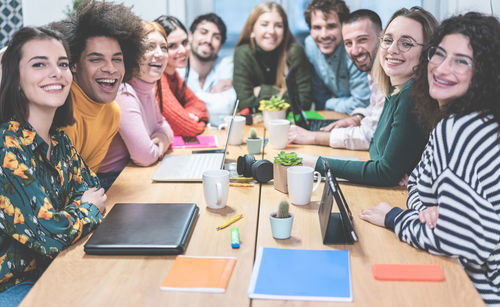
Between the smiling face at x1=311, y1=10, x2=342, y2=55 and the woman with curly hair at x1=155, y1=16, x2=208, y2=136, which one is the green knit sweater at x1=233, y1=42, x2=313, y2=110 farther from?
the woman with curly hair at x1=155, y1=16, x2=208, y2=136

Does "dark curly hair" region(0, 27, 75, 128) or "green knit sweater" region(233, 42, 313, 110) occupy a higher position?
"dark curly hair" region(0, 27, 75, 128)

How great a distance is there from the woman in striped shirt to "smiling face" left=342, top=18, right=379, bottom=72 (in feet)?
4.35

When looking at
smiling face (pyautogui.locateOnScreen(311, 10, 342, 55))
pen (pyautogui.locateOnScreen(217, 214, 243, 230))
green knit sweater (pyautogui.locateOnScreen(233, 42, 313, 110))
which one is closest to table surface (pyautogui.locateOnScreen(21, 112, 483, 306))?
pen (pyautogui.locateOnScreen(217, 214, 243, 230))

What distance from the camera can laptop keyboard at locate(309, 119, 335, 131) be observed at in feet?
8.02

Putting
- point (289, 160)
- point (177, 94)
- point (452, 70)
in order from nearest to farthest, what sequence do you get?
point (452, 70), point (289, 160), point (177, 94)

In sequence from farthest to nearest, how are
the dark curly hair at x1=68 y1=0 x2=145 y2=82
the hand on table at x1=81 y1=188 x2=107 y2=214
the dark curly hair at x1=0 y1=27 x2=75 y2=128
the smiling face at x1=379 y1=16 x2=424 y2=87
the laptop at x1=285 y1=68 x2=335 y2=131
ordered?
the laptop at x1=285 y1=68 x2=335 y2=131 < the dark curly hair at x1=68 y1=0 x2=145 y2=82 < the smiling face at x1=379 y1=16 x2=424 y2=87 < the hand on table at x1=81 y1=188 x2=107 y2=214 < the dark curly hair at x1=0 y1=27 x2=75 y2=128

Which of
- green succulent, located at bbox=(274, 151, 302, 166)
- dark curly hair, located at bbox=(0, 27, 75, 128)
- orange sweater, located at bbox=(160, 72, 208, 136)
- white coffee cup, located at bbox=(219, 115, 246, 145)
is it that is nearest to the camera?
dark curly hair, located at bbox=(0, 27, 75, 128)

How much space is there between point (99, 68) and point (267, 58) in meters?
1.86

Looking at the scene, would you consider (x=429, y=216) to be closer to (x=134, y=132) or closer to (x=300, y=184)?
(x=300, y=184)

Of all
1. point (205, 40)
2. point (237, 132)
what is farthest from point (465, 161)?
point (205, 40)

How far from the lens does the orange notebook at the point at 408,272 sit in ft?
3.37

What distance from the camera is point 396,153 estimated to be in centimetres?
155

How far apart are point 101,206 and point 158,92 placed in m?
1.18

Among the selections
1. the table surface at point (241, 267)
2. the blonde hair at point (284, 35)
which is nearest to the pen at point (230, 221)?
the table surface at point (241, 267)
